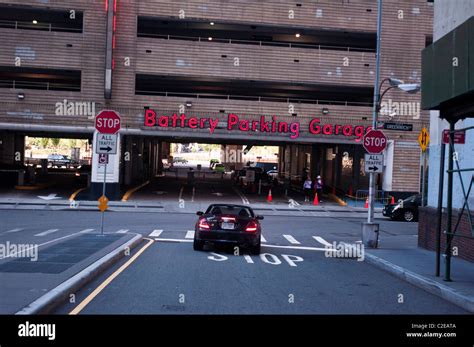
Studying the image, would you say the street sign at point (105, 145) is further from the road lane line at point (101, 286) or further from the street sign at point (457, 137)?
the street sign at point (457, 137)

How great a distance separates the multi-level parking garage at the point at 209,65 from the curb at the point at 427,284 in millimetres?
21011

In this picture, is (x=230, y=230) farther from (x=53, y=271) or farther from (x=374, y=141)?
(x=53, y=271)

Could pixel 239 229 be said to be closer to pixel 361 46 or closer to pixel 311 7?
pixel 311 7

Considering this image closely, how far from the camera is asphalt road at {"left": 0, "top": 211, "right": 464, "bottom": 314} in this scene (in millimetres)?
9234

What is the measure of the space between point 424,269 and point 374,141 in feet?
18.1

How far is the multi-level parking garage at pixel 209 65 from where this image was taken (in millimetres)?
35938

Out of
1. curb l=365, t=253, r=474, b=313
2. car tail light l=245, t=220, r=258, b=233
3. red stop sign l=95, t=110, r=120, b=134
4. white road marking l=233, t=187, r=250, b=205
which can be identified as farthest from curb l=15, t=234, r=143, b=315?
white road marking l=233, t=187, r=250, b=205

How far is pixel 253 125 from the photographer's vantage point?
3725 centimetres

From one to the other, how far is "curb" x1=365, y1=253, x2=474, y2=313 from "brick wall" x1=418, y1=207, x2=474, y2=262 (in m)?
2.33

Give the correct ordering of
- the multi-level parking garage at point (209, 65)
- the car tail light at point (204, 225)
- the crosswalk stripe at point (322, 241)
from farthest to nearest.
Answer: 1. the multi-level parking garage at point (209, 65)
2. the crosswalk stripe at point (322, 241)
3. the car tail light at point (204, 225)

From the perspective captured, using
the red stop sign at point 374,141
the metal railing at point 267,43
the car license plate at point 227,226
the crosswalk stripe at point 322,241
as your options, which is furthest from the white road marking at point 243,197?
the car license plate at point 227,226

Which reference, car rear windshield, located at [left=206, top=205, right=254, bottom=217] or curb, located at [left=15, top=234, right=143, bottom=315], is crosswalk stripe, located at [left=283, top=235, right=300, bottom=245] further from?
curb, located at [left=15, top=234, right=143, bottom=315]

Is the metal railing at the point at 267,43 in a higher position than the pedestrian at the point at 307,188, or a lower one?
higher
